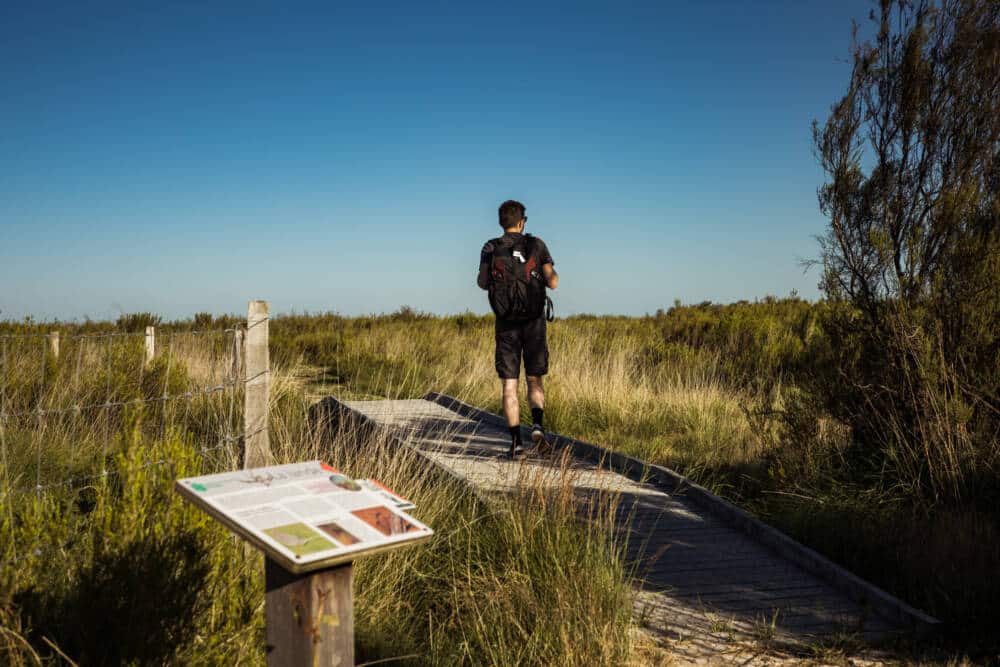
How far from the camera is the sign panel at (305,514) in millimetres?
1983

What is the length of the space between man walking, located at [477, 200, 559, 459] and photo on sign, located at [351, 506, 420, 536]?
16.1 feet

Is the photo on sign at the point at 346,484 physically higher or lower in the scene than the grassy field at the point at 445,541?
higher

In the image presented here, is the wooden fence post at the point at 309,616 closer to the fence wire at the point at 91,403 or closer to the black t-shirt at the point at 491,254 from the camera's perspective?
the fence wire at the point at 91,403

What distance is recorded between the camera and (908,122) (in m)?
6.44

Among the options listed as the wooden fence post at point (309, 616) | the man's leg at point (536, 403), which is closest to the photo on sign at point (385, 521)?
the wooden fence post at point (309, 616)

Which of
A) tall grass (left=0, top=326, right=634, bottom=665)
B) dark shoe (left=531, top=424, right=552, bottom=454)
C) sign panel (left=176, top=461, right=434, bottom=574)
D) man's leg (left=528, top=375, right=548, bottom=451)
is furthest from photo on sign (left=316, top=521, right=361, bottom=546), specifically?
man's leg (left=528, top=375, right=548, bottom=451)

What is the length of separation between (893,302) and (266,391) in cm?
479

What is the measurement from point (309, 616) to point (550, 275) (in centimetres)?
527

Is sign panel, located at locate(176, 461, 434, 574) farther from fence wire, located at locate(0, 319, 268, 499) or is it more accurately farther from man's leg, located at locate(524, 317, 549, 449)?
man's leg, located at locate(524, 317, 549, 449)

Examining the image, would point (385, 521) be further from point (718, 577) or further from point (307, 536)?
point (718, 577)

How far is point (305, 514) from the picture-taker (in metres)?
2.15

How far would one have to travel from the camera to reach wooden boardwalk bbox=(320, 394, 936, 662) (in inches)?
161

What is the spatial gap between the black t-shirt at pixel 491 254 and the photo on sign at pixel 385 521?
5017 mm

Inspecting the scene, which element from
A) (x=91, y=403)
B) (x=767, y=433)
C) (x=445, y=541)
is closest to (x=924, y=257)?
(x=767, y=433)
